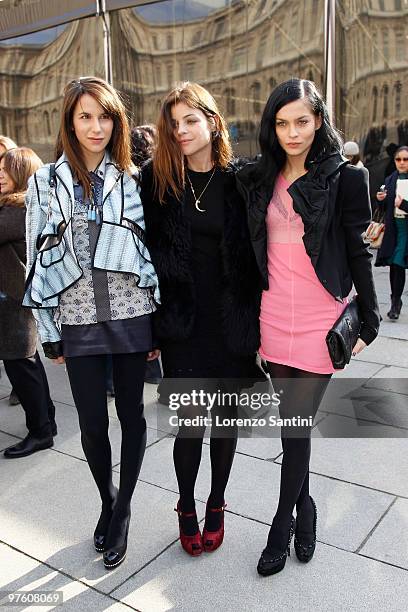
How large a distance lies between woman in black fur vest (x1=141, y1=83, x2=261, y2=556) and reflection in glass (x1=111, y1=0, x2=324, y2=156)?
9.29 metres

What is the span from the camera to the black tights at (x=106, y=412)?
2.38 meters

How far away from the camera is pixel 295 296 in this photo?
7.45 feet

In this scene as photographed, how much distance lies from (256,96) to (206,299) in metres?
10.6

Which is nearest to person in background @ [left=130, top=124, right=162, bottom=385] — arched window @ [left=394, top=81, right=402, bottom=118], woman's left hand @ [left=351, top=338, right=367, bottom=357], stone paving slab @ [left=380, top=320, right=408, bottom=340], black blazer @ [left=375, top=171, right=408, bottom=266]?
woman's left hand @ [left=351, top=338, right=367, bottom=357]

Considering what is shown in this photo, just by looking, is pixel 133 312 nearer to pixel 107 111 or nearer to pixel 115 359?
pixel 115 359

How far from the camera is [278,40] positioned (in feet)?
37.6

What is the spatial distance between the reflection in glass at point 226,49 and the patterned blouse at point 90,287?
939 centimetres

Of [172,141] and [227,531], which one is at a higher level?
[172,141]

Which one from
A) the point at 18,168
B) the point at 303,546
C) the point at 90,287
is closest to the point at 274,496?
the point at 303,546

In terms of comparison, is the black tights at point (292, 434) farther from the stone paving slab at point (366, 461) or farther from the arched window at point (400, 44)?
the arched window at point (400, 44)

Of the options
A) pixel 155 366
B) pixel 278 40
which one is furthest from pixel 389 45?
pixel 155 366

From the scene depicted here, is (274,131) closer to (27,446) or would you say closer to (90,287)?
(90,287)

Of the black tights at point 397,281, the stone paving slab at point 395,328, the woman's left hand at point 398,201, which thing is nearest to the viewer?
the stone paving slab at point 395,328

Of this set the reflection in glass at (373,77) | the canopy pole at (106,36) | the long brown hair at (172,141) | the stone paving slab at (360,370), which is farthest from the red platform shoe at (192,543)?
the canopy pole at (106,36)
